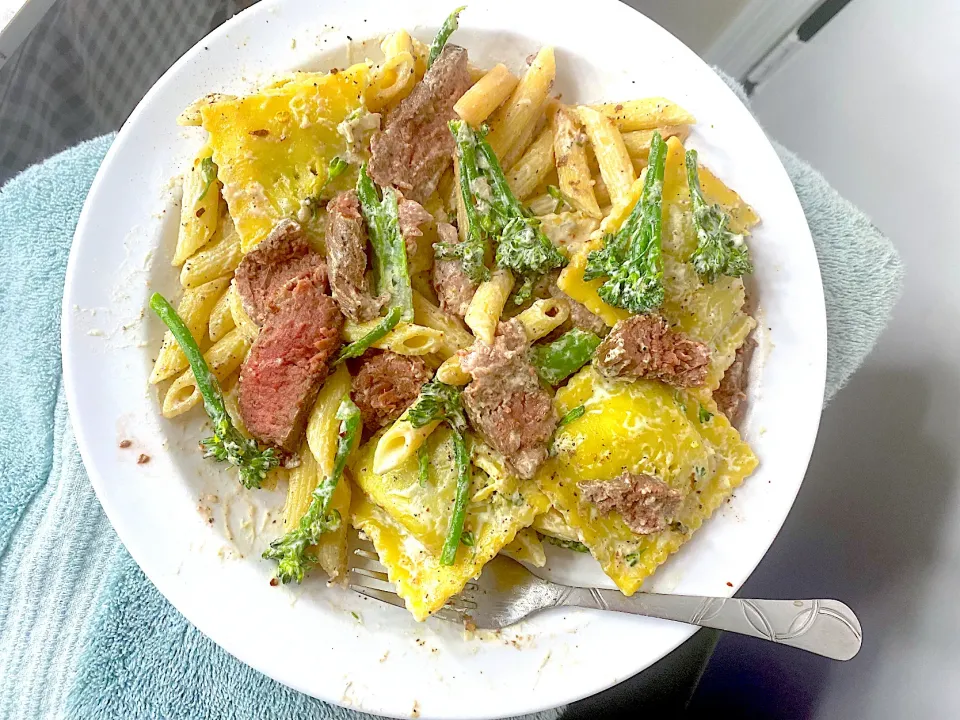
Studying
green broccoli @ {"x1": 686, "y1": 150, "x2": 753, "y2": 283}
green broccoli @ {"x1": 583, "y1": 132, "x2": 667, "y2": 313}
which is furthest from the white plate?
green broccoli @ {"x1": 583, "y1": 132, "x2": 667, "y2": 313}

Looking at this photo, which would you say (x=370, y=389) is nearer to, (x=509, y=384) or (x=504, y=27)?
(x=509, y=384)

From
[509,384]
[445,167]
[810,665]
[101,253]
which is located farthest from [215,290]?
[810,665]

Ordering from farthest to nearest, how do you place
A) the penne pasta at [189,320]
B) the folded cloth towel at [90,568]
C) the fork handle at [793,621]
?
the folded cloth towel at [90,568], the penne pasta at [189,320], the fork handle at [793,621]

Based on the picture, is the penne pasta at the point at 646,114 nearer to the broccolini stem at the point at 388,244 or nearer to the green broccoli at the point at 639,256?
the green broccoli at the point at 639,256

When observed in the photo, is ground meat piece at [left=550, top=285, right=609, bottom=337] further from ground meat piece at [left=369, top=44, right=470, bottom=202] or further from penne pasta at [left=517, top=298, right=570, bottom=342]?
ground meat piece at [left=369, top=44, right=470, bottom=202]

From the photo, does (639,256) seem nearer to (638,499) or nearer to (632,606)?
(638,499)

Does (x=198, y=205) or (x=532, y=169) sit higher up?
(x=532, y=169)

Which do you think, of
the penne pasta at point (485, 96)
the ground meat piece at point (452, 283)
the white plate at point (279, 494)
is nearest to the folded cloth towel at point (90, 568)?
the white plate at point (279, 494)

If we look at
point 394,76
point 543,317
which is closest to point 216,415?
point 543,317
